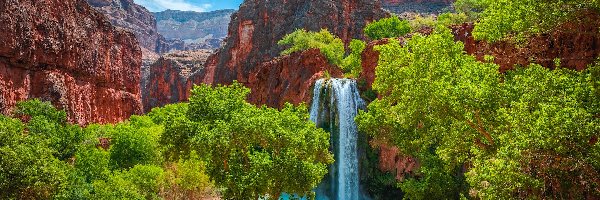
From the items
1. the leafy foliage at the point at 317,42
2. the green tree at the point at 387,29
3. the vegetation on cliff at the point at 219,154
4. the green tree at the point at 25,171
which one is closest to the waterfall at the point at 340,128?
the vegetation on cliff at the point at 219,154

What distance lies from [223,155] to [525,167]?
32.0ft

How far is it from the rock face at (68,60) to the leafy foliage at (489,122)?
1303 inches

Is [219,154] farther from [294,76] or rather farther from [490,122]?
[294,76]

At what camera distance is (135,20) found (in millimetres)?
163500

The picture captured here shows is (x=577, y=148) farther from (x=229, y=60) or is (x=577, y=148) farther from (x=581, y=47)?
(x=229, y=60)

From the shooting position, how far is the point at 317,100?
116ft

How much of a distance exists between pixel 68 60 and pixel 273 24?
32.3m

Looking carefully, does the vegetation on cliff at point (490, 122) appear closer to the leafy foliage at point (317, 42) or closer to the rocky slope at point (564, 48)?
the rocky slope at point (564, 48)

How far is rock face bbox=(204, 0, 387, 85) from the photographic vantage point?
63.5 metres

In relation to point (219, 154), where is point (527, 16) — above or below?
above

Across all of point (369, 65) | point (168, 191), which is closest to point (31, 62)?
point (168, 191)

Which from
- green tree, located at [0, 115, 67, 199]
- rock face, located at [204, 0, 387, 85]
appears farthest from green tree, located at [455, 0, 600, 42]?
rock face, located at [204, 0, 387, 85]

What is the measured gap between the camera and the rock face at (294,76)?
3759cm

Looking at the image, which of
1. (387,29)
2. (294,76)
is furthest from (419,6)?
(294,76)
